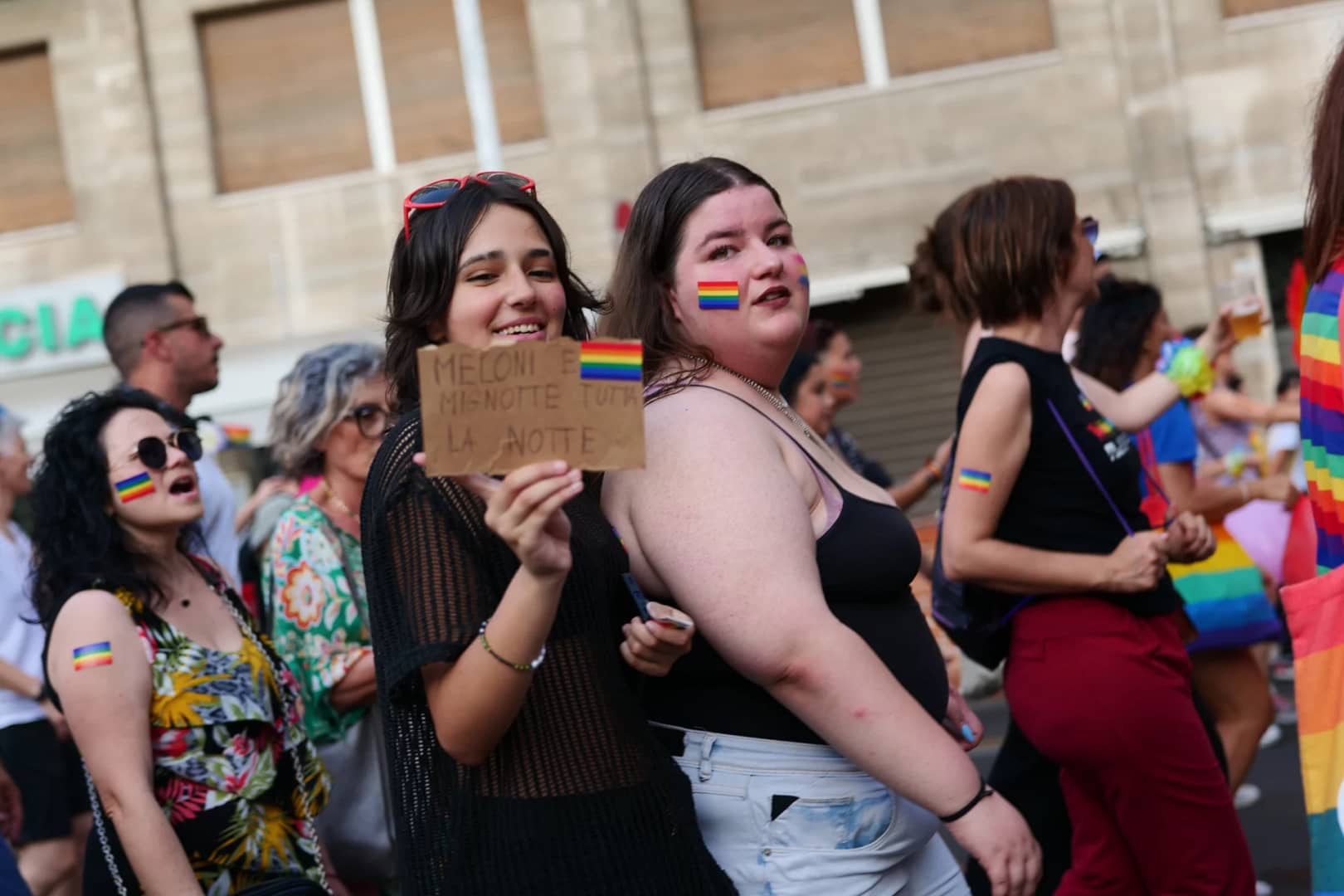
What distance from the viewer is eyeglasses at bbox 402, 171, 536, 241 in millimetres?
2586

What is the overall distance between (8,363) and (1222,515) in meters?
13.8

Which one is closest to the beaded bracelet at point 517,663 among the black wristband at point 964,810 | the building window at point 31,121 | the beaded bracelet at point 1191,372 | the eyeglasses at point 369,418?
the black wristband at point 964,810

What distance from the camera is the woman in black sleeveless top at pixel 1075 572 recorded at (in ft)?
11.9

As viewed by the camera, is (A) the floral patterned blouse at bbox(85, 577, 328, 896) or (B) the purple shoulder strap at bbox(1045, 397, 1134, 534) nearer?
(A) the floral patterned blouse at bbox(85, 577, 328, 896)

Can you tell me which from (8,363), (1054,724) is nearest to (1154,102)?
(8,363)

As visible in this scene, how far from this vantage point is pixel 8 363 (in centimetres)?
1641

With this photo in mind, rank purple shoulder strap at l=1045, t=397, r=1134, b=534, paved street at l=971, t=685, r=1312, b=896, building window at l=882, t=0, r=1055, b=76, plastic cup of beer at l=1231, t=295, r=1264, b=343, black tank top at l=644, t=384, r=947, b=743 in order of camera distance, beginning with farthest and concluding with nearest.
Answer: building window at l=882, t=0, r=1055, b=76, paved street at l=971, t=685, r=1312, b=896, plastic cup of beer at l=1231, t=295, r=1264, b=343, purple shoulder strap at l=1045, t=397, r=1134, b=534, black tank top at l=644, t=384, r=947, b=743

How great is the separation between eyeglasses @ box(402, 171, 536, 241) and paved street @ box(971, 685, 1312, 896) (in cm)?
384

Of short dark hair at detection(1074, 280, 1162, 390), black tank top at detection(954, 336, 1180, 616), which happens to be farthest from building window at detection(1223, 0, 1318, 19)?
black tank top at detection(954, 336, 1180, 616)

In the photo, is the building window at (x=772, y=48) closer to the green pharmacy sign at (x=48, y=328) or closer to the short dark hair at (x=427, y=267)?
the green pharmacy sign at (x=48, y=328)

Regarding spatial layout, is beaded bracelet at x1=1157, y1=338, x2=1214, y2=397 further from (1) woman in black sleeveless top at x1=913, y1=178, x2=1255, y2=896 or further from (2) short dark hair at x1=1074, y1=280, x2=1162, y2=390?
(2) short dark hair at x1=1074, y1=280, x2=1162, y2=390

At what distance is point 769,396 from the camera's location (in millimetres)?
2799

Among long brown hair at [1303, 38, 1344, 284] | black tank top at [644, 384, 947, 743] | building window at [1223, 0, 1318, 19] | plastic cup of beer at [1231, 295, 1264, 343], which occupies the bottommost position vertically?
black tank top at [644, 384, 947, 743]

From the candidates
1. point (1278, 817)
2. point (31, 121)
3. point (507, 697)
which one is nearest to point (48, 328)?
point (31, 121)
